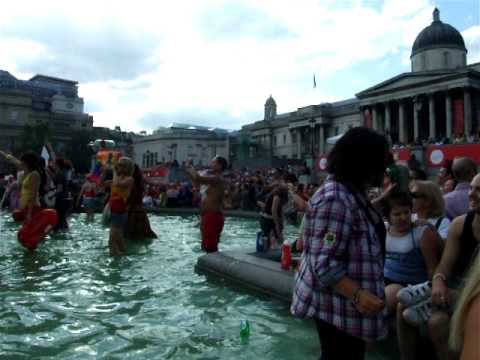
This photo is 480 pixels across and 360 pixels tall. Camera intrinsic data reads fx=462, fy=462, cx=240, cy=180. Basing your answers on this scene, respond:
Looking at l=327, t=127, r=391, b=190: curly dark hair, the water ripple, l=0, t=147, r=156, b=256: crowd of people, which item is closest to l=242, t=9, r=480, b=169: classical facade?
l=0, t=147, r=156, b=256: crowd of people

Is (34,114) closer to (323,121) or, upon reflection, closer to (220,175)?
(323,121)

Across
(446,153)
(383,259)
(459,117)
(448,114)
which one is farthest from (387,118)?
(383,259)

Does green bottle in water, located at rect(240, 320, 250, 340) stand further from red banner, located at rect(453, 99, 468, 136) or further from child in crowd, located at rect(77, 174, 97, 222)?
red banner, located at rect(453, 99, 468, 136)

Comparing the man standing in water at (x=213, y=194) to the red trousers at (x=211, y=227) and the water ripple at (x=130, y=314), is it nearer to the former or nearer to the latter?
the red trousers at (x=211, y=227)

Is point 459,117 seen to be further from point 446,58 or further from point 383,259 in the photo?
point 383,259

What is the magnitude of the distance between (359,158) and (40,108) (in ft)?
329

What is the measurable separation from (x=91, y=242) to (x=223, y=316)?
260 inches

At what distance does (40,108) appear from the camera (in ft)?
305

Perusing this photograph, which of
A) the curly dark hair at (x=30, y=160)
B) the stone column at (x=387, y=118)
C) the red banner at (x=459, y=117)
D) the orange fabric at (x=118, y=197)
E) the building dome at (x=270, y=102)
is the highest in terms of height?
the building dome at (x=270, y=102)

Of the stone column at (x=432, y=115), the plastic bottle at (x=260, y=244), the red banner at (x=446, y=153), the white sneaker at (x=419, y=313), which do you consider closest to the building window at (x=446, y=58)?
the stone column at (x=432, y=115)

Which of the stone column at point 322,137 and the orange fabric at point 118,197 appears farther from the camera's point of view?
the stone column at point 322,137

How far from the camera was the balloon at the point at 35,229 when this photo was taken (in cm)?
869

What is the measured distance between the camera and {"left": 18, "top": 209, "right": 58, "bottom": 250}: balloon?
28.5 feet

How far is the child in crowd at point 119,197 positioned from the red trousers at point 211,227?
1763mm
